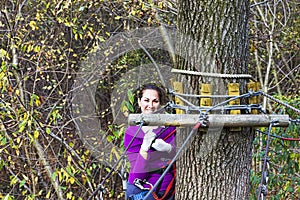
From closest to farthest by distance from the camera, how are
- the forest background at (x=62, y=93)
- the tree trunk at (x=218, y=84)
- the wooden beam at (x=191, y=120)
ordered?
1. the wooden beam at (x=191, y=120)
2. the tree trunk at (x=218, y=84)
3. the forest background at (x=62, y=93)

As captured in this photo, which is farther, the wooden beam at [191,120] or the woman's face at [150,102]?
the woman's face at [150,102]

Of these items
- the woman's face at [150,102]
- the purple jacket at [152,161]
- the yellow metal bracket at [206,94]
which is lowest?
the purple jacket at [152,161]

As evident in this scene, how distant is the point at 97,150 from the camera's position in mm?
4820

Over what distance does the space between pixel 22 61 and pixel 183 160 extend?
2952 millimetres

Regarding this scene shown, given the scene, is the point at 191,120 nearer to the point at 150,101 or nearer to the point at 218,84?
the point at 218,84

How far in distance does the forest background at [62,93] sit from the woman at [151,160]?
1.41 meters

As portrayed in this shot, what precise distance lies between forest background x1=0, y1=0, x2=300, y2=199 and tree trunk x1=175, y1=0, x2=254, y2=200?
5.86 feet

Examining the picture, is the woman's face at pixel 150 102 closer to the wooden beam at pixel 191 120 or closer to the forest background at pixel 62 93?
the wooden beam at pixel 191 120

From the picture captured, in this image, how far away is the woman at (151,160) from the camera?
244 centimetres

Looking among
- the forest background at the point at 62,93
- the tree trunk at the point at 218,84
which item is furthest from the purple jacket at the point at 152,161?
the forest background at the point at 62,93

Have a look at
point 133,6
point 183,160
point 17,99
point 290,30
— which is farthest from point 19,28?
point 290,30

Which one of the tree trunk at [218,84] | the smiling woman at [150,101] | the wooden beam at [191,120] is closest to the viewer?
the wooden beam at [191,120]

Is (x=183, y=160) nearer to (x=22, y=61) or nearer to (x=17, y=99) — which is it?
(x=17, y=99)

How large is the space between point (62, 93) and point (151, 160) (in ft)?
7.49
